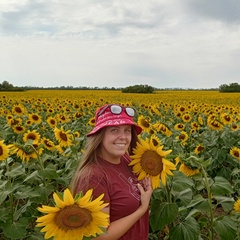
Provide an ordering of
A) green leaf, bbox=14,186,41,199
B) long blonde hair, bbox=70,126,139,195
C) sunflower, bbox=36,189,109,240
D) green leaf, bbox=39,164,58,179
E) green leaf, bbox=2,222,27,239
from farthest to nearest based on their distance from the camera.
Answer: green leaf, bbox=39,164,58,179 → green leaf, bbox=14,186,41,199 → green leaf, bbox=2,222,27,239 → long blonde hair, bbox=70,126,139,195 → sunflower, bbox=36,189,109,240

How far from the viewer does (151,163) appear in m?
2.68

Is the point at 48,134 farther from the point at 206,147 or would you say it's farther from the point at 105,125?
the point at 105,125

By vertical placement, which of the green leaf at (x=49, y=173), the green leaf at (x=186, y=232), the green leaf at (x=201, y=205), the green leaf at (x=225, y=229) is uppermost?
the green leaf at (x=49, y=173)

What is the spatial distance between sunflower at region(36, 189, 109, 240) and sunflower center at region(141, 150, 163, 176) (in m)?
0.68

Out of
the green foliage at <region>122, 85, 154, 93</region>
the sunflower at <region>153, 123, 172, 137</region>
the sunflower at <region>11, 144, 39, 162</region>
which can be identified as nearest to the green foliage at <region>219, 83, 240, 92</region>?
the green foliage at <region>122, 85, 154, 93</region>

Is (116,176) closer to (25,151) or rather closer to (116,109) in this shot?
(116,109)

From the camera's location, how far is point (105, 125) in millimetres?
2691

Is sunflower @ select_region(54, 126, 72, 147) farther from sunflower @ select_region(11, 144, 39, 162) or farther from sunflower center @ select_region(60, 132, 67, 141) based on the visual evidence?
sunflower @ select_region(11, 144, 39, 162)

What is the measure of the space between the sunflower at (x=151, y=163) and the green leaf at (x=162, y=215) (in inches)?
10.5

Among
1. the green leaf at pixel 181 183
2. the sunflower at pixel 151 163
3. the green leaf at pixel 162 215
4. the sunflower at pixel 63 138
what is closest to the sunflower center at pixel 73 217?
the sunflower at pixel 151 163

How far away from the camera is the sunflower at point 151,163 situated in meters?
2.58

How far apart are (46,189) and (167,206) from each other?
46.7 inches

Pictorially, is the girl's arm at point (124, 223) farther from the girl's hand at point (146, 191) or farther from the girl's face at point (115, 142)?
the girl's face at point (115, 142)

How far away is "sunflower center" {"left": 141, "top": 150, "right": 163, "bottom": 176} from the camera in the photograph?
2.63m
